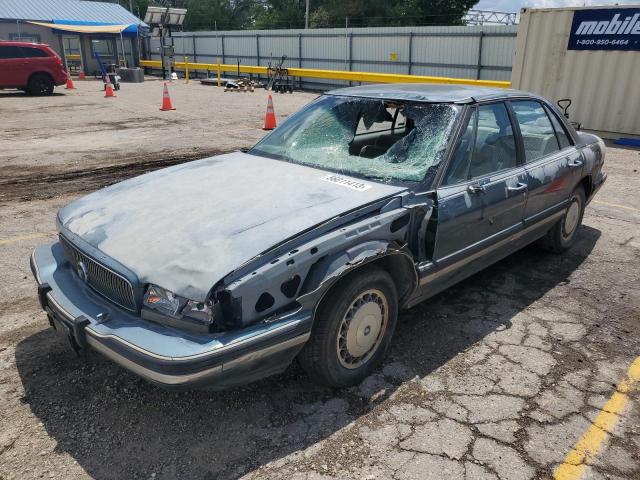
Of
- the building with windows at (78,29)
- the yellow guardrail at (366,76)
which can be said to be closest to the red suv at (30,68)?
the yellow guardrail at (366,76)

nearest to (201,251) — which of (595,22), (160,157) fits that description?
(160,157)

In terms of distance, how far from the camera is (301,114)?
4.15m

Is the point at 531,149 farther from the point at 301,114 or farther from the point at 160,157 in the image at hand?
the point at 160,157

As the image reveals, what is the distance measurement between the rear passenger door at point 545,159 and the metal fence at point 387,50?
15.7 meters

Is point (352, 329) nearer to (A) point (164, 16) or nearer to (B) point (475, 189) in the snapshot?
(B) point (475, 189)

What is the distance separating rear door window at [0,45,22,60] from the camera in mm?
18359

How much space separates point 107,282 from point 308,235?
1.05m

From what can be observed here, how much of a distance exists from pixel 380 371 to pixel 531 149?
7.29ft

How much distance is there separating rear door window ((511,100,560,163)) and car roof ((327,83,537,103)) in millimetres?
113

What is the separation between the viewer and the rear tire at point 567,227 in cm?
474

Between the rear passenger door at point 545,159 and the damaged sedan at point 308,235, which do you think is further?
the rear passenger door at point 545,159

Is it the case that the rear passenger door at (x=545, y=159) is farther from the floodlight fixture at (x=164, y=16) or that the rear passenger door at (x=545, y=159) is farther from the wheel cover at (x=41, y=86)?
the floodlight fixture at (x=164, y=16)

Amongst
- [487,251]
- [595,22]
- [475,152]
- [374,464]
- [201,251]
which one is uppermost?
[595,22]

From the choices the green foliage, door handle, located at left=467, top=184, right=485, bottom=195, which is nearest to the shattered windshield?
door handle, located at left=467, top=184, right=485, bottom=195
